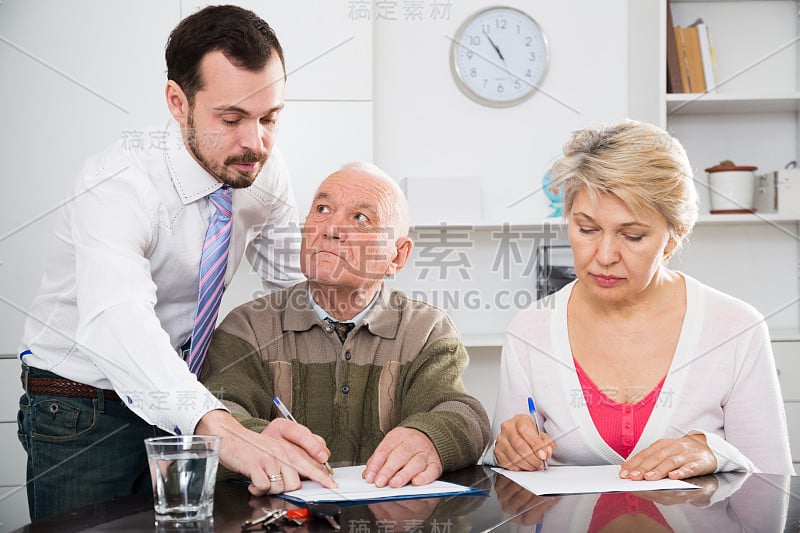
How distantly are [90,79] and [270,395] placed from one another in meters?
1.74

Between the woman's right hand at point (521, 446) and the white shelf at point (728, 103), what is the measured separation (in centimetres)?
199

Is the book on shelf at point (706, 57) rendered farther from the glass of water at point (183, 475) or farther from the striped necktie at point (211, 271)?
the glass of water at point (183, 475)

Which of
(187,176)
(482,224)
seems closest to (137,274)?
(187,176)

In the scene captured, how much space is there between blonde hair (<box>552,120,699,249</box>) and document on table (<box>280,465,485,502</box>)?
2.15 feet

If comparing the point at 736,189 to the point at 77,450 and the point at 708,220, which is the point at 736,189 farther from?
the point at 77,450

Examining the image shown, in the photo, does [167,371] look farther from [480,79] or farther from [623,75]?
[623,75]

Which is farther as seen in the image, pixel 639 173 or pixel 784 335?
pixel 784 335

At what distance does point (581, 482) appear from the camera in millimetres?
1319

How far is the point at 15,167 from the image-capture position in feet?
9.52

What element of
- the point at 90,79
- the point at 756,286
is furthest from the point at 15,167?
the point at 756,286

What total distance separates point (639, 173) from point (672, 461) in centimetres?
55

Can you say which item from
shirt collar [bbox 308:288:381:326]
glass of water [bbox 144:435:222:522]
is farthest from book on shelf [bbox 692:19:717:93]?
glass of water [bbox 144:435:222:522]

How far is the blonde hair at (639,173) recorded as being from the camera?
159 centimetres

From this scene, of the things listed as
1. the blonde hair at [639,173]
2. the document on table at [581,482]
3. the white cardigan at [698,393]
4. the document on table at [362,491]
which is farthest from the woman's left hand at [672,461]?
the blonde hair at [639,173]
